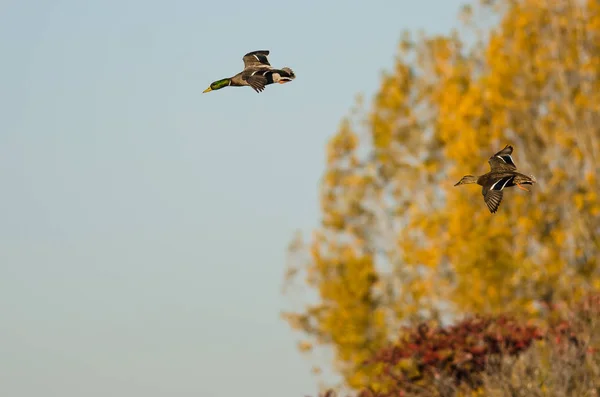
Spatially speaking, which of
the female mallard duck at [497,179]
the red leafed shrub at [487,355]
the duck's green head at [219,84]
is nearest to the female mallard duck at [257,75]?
the duck's green head at [219,84]

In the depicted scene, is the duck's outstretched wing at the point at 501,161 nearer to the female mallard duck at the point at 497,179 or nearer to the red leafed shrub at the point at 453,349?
the female mallard duck at the point at 497,179

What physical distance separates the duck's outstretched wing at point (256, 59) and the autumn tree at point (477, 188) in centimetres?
1625

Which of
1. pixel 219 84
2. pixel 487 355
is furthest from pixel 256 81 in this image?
pixel 487 355

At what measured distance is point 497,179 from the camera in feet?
8.77

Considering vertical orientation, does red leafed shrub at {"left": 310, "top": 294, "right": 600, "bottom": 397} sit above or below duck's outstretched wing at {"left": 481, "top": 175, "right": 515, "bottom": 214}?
above

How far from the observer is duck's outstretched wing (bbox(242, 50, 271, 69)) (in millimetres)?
3037

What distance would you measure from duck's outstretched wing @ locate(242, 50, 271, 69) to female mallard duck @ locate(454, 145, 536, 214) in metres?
0.79

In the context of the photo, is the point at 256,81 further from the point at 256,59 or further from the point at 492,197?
the point at 492,197

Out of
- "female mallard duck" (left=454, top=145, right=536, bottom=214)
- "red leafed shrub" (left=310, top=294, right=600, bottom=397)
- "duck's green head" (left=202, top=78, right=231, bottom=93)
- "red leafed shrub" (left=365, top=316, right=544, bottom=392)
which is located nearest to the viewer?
"female mallard duck" (left=454, top=145, right=536, bottom=214)

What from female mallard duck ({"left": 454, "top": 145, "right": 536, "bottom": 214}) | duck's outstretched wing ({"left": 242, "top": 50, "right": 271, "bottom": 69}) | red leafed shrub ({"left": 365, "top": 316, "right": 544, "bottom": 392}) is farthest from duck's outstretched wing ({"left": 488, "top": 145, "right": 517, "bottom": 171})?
red leafed shrub ({"left": 365, "top": 316, "right": 544, "bottom": 392})

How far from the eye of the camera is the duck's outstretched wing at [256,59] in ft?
9.96

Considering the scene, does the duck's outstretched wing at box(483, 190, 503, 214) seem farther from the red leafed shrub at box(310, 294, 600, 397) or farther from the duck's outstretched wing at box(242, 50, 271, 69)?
the red leafed shrub at box(310, 294, 600, 397)

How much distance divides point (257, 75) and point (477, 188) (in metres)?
16.7

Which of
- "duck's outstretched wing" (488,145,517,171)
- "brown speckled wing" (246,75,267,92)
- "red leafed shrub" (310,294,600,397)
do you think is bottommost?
"duck's outstretched wing" (488,145,517,171)
